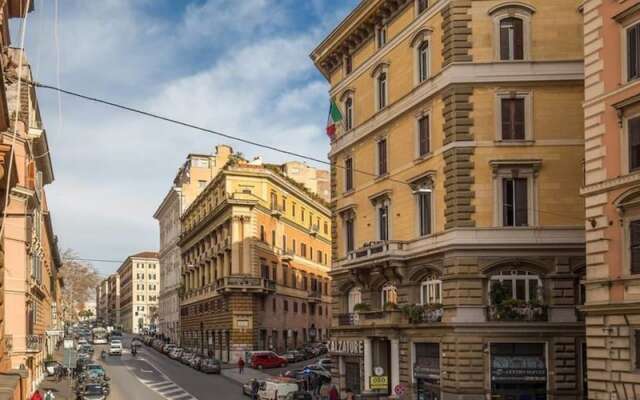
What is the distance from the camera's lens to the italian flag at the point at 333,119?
4697 centimetres

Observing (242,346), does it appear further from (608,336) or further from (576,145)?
Result: (608,336)

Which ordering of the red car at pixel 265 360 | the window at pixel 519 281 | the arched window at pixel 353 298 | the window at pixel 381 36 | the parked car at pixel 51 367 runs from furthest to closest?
the red car at pixel 265 360, the parked car at pixel 51 367, the arched window at pixel 353 298, the window at pixel 381 36, the window at pixel 519 281

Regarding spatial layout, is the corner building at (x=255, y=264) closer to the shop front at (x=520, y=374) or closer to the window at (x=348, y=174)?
the window at (x=348, y=174)

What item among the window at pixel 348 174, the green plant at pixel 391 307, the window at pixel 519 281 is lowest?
the green plant at pixel 391 307

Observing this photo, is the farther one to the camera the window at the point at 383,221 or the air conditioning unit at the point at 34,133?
the air conditioning unit at the point at 34,133

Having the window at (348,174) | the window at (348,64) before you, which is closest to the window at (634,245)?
the window at (348,174)

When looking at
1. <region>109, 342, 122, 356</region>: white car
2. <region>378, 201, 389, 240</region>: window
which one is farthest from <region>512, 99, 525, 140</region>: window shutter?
<region>109, 342, 122, 356</region>: white car

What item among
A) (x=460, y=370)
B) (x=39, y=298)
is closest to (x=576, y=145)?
(x=460, y=370)

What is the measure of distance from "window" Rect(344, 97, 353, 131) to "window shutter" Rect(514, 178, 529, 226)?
14.0 metres

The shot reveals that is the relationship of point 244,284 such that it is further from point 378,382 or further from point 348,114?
point 378,382

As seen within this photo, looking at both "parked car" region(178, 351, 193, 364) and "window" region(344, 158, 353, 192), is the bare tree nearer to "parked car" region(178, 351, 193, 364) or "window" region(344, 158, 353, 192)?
"parked car" region(178, 351, 193, 364)

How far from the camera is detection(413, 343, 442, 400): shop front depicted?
3916 centimetres

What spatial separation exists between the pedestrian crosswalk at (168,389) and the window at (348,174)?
1594 centimetres

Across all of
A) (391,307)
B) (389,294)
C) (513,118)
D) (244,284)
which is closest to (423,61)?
(513,118)
